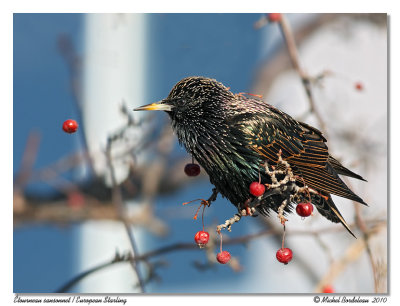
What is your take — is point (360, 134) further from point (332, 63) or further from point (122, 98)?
point (122, 98)

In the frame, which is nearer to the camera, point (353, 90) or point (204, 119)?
point (204, 119)

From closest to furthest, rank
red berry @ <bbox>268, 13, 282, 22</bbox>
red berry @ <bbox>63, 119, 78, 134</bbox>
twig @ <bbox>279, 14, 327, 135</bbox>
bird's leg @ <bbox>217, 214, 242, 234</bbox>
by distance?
1. bird's leg @ <bbox>217, 214, 242, 234</bbox>
2. red berry @ <bbox>63, 119, 78, 134</bbox>
3. twig @ <bbox>279, 14, 327, 135</bbox>
4. red berry @ <bbox>268, 13, 282, 22</bbox>

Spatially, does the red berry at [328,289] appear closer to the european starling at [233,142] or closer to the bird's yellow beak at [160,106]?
the european starling at [233,142]

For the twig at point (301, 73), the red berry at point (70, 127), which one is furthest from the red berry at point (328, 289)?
the red berry at point (70, 127)

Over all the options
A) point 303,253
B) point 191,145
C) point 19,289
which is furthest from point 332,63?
point 19,289

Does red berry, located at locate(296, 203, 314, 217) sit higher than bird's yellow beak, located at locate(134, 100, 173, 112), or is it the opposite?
bird's yellow beak, located at locate(134, 100, 173, 112)

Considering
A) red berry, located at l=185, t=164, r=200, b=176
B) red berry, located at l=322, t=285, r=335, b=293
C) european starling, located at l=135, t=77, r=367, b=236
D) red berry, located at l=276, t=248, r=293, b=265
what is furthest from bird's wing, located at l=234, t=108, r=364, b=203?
red berry, located at l=322, t=285, r=335, b=293

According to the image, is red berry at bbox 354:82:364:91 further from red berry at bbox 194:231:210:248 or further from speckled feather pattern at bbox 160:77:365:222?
red berry at bbox 194:231:210:248

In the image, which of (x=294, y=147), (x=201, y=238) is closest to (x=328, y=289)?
(x=294, y=147)

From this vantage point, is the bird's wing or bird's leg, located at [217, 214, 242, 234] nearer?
bird's leg, located at [217, 214, 242, 234]
